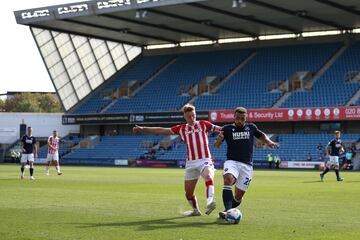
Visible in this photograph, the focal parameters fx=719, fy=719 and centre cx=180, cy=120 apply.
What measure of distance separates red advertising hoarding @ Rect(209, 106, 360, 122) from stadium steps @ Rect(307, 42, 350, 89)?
4.09 m

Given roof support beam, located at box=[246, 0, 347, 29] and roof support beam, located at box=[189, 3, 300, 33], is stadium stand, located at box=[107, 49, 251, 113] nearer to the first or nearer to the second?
roof support beam, located at box=[189, 3, 300, 33]

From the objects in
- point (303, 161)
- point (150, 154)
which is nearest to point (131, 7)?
point (150, 154)

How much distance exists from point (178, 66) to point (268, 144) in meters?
57.4

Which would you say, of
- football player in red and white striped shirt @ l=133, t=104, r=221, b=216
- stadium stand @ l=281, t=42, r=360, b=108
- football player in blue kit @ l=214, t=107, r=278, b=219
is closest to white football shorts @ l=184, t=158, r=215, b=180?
football player in red and white striped shirt @ l=133, t=104, r=221, b=216

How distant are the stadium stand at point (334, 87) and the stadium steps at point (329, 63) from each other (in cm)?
32

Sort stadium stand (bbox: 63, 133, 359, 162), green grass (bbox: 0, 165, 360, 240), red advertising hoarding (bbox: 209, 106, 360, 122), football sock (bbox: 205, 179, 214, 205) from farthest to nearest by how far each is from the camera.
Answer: stadium stand (bbox: 63, 133, 359, 162), red advertising hoarding (bbox: 209, 106, 360, 122), football sock (bbox: 205, 179, 214, 205), green grass (bbox: 0, 165, 360, 240)

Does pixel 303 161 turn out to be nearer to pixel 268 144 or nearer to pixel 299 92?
pixel 299 92

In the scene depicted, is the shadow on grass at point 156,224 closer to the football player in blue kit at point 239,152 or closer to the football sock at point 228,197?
the football sock at point 228,197

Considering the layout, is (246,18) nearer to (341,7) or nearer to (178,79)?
(341,7)

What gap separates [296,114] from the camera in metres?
56.5

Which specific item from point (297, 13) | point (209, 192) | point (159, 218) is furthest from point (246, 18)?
point (159, 218)

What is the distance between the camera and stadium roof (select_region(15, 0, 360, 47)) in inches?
2119

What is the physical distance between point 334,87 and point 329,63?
379cm

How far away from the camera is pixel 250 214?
14.1 m
